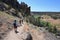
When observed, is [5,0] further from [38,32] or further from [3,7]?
[38,32]

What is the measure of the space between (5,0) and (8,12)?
355cm

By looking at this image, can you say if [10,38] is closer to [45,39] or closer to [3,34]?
[3,34]

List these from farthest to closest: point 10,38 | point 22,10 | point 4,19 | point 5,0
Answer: point 22,10
point 5,0
point 4,19
point 10,38

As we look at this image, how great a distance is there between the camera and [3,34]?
1972 cm

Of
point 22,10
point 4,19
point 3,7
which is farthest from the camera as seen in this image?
point 22,10

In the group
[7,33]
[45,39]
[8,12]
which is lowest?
[45,39]

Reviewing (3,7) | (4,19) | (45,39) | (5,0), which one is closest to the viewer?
(4,19)

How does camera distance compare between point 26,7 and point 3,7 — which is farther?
point 26,7

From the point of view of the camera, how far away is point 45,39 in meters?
25.0

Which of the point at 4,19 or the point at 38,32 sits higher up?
the point at 4,19

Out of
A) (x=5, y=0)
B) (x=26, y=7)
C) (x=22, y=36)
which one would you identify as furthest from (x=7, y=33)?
(x=26, y=7)

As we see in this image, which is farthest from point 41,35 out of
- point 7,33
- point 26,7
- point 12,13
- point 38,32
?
point 26,7

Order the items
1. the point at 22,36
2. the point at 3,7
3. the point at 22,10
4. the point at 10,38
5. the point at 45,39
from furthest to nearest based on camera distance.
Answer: the point at 22,10
the point at 3,7
the point at 45,39
the point at 22,36
the point at 10,38

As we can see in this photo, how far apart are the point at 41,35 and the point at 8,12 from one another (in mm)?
5438
